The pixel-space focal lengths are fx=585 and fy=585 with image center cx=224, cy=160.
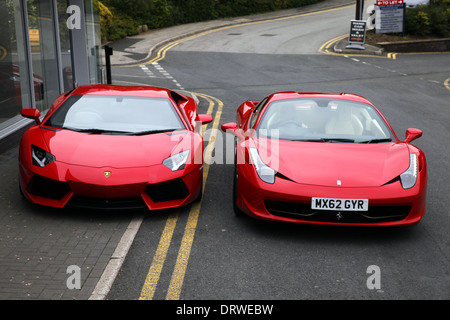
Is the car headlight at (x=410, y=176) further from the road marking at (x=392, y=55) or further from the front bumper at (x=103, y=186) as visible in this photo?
the road marking at (x=392, y=55)

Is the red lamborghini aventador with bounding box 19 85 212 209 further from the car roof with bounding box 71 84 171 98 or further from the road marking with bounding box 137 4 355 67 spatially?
the road marking with bounding box 137 4 355 67

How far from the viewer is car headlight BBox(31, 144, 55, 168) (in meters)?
6.43

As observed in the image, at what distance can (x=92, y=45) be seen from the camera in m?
15.1

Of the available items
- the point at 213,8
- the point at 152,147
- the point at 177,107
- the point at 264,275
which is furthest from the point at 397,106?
the point at 213,8

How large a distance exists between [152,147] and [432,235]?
322 cm

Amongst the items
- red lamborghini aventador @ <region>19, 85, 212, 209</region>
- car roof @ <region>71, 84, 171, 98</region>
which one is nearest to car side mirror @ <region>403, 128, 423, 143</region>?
red lamborghini aventador @ <region>19, 85, 212, 209</region>

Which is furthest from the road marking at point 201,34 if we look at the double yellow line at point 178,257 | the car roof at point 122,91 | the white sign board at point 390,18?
the double yellow line at point 178,257

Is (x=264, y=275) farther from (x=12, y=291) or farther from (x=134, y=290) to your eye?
(x=12, y=291)

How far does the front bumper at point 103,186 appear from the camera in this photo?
619cm

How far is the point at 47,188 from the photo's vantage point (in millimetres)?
6355

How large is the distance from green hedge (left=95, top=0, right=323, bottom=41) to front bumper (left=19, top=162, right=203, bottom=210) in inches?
937

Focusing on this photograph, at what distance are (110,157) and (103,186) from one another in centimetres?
42
